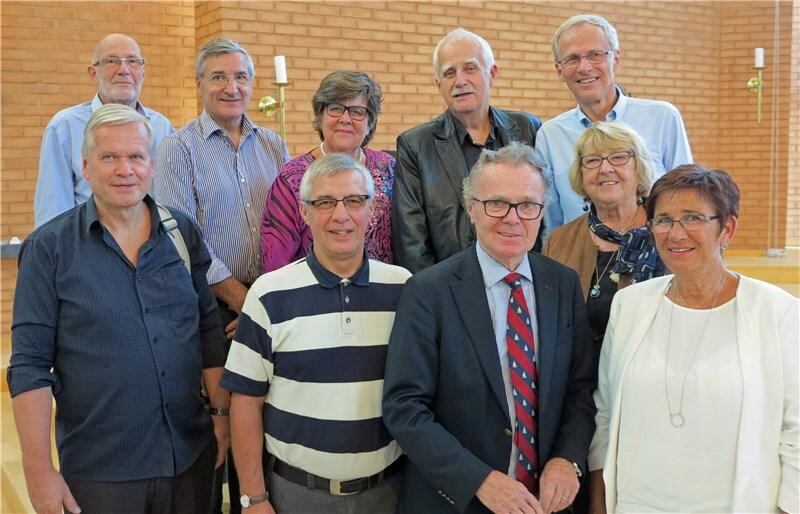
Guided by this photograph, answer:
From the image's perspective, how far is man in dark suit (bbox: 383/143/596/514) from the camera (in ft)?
6.67

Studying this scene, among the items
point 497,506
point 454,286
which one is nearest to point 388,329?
point 454,286

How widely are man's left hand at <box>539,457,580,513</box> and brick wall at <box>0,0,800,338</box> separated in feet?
16.8

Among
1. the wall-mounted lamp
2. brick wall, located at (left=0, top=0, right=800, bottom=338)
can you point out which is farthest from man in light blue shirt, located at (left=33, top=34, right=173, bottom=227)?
the wall-mounted lamp

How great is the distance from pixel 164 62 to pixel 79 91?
77 centimetres

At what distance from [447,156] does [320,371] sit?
1.12m

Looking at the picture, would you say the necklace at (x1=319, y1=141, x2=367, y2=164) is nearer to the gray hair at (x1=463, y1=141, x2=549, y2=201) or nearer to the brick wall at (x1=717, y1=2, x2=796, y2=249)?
the gray hair at (x1=463, y1=141, x2=549, y2=201)

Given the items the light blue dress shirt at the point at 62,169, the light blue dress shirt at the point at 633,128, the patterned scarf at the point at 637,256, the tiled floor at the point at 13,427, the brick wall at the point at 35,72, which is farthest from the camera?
the brick wall at the point at 35,72

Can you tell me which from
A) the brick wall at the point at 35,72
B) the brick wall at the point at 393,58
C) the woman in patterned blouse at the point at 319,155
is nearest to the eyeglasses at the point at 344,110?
the woman in patterned blouse at the point at 319,155

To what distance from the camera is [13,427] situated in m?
4.78

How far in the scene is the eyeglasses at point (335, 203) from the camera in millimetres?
2195

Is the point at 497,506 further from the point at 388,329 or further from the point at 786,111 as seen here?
the point at 786,111

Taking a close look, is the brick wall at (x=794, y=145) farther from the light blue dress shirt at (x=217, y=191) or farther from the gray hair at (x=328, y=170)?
the gray hair at (x=328, y=170)

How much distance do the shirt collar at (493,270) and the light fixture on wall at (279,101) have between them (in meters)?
4.27

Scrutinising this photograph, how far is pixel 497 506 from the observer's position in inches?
76.8
